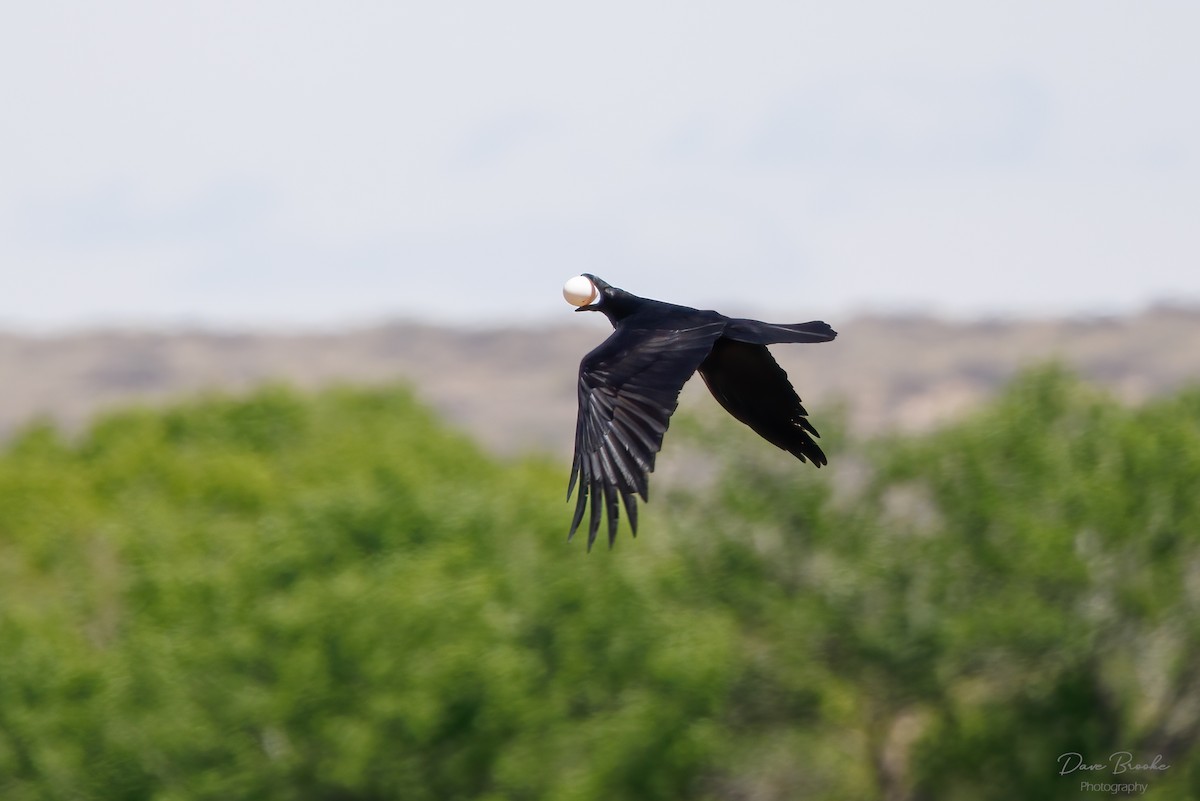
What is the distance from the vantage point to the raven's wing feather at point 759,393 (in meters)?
10.6

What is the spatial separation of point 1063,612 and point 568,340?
165977 millimetres

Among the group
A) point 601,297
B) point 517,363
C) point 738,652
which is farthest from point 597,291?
point 517,363

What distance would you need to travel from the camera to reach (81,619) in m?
38.6

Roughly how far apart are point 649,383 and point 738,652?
21256 millimetres

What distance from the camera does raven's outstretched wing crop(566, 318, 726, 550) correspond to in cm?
961

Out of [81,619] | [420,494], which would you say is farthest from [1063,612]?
[81,619]

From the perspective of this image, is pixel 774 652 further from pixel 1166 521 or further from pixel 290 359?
pixel 290 359

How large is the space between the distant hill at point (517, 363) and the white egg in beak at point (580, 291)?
5445 inches

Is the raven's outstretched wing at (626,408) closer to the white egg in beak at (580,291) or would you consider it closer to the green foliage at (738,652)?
the white egg in beak at (580,291)

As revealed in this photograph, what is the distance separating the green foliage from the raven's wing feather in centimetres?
1742

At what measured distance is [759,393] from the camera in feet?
35.6
